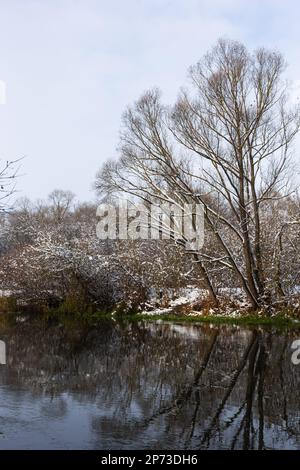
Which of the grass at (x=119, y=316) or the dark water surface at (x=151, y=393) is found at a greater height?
the grass at (x=119, y=316)

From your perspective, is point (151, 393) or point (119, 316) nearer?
point (151, 393)

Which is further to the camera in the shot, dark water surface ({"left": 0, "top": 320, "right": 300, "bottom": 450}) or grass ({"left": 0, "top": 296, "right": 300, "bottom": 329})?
grass ({"left": 0, "top": 296, "right": 300, "bottom": 329})

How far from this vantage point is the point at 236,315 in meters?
18.1

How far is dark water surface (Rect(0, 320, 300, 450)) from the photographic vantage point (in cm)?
604

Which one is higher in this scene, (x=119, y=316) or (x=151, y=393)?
(x=119, y=316)

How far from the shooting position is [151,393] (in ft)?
27.1

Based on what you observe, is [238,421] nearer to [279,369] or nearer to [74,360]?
[279,369]

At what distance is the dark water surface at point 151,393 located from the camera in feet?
19.8

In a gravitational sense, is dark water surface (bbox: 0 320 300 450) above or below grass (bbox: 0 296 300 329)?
below

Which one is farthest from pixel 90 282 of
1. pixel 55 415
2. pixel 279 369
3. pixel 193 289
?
pixel 55 415

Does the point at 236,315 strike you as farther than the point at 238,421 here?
Yes

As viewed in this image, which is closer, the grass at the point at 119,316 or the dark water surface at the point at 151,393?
the dark water surface at the point at 151,393

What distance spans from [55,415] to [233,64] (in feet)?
45.5

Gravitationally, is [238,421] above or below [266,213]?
below
